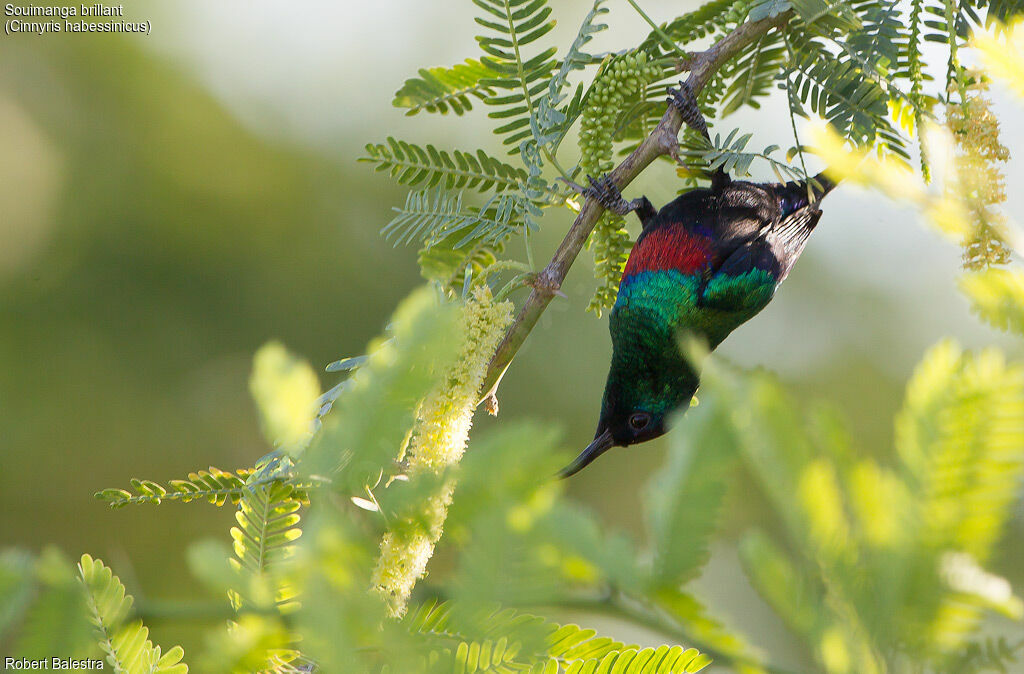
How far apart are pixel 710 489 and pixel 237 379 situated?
3.98 metres

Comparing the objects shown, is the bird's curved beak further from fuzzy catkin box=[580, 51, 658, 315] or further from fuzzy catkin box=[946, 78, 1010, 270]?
fuzzy catkin box=[946, 78, 1010, 270]

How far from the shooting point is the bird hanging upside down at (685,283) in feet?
5.38

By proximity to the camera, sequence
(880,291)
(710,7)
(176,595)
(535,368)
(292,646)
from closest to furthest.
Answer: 1. (292,646)
2. (710,7)
3. (176,595)
4. (535,368)
5. (880,291)

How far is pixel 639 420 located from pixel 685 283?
0.36 m

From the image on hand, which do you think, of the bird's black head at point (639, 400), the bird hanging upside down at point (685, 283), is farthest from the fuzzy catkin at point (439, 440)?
the bird's black head at point (639, 400)

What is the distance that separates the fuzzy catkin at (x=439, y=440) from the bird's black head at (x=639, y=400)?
75cm

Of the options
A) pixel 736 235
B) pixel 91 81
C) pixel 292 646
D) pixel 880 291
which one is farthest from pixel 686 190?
pixel 880 291

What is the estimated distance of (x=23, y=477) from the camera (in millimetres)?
3645

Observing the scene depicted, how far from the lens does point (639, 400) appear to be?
1.80 m

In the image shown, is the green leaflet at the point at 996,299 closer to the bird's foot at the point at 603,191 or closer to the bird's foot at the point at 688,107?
the bird's foot at the point at 603,191

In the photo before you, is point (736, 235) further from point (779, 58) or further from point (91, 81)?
point (91, 81)

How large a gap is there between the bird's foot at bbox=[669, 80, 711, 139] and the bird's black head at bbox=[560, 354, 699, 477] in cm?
56
